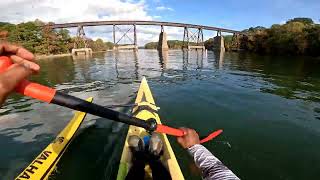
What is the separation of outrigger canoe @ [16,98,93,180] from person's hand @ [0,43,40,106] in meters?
4.86

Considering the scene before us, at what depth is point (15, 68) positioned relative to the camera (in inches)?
62.3

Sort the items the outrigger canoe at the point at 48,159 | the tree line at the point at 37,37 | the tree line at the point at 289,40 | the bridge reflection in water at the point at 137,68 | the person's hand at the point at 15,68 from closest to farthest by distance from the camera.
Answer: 1. the person's hand at the point at 15,68
2. the outrigger canoe at the point at 48,159
3. the bridge reflection in water at the point at 137,68
4. the tree line at the point at 289,40
5. the tree line at the point at 37,37

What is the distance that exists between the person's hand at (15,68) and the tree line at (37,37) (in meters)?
66.2

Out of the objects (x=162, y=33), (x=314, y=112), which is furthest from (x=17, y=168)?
(x=162, y=33)

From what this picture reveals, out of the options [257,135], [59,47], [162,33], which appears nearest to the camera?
[257,135]

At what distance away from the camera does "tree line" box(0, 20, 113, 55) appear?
64.4m

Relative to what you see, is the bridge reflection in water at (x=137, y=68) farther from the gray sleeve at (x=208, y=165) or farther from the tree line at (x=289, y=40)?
the tree line at (x=289, y=40)

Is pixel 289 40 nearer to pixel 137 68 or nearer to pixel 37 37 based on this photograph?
pixel 137 68

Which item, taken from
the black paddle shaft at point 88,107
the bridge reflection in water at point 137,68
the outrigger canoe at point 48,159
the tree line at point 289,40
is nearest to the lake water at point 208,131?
the outrigger canoe at point 48,159

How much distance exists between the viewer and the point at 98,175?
22.5 feet

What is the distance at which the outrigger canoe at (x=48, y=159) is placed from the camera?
5.95 meters

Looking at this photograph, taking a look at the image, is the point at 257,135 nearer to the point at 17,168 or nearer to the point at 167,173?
the point at 167,173

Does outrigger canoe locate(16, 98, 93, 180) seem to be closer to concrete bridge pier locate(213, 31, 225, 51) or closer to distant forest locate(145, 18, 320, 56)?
distant forest locate(145, 18, 320, 56)

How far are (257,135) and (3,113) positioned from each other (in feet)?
36.5
